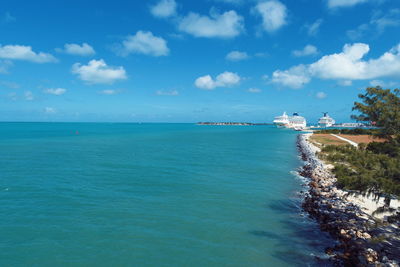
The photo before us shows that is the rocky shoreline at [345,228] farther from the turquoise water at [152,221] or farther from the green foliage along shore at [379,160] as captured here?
A: the green foliage along shore at [379,160]

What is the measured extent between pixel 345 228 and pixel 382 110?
21.4 ft

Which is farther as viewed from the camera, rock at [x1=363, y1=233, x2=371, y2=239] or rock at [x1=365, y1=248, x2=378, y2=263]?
rock at [x1=363, y1=233, x2=371, y2=239]

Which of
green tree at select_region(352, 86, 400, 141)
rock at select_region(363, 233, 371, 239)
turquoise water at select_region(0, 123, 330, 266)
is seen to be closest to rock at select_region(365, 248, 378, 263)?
rock at select_region(363, 233, 371, 239)

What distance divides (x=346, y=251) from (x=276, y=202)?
7.40 metres

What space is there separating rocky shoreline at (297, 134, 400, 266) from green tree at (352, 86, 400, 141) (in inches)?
201

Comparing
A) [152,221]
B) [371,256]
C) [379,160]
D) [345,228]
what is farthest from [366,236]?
[152,221]

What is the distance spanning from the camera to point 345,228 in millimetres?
13758

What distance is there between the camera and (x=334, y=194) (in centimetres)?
1975

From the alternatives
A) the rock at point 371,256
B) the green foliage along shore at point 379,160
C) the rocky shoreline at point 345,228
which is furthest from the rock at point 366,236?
the green foliage along shore at point 379,160

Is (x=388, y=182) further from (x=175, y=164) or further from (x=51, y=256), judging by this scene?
(x=175, y=164)

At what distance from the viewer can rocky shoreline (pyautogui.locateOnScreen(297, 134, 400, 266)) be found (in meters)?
10.9

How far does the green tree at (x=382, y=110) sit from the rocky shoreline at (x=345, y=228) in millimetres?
5101

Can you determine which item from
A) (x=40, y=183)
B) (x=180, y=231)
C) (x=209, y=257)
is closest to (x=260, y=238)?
(x=209, y=257)

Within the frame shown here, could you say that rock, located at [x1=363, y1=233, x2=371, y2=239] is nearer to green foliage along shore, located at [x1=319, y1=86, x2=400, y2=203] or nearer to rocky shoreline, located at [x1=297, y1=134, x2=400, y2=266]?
rocky shoreline, located at [x1=297, y1=134, x2=400, y2=266]
